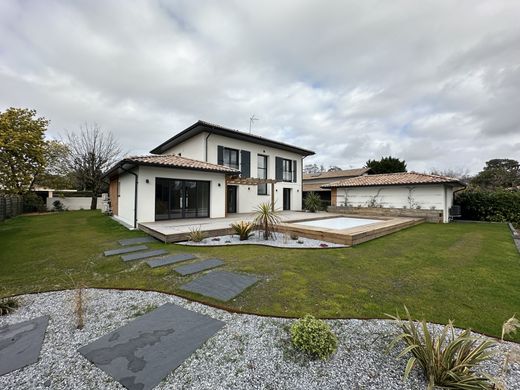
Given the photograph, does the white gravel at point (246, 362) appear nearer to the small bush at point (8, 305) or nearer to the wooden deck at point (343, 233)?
the small bush at point (8, 305)

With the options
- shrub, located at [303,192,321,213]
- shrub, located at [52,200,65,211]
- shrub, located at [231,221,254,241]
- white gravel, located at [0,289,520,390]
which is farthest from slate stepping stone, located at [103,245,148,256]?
shrub, located at [52,200,65,211]

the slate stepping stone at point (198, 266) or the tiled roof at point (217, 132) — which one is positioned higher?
the tiled roof at point (217, 132)

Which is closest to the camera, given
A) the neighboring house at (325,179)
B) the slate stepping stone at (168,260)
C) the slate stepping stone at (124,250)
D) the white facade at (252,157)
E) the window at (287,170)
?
the slate stepping stone at (168,260)

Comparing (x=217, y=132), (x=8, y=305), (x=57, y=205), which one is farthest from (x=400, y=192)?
(x=57, y=205)

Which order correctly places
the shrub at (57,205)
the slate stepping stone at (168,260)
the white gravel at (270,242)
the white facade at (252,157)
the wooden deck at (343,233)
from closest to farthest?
the slate stepping stone at (168,260), the white gravel at (270,242), the wooden deck at (343,233), the white facade at (252,157), the shrub at (57,205)

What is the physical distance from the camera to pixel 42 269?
5.11 m

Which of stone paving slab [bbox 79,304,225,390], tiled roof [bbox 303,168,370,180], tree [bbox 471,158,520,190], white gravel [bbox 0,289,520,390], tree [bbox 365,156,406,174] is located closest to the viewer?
white gravel [bbox 0,289,520,390]

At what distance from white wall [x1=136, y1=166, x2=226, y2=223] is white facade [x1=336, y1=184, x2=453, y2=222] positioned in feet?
38.0

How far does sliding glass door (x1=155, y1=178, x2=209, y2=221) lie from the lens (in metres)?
11.4

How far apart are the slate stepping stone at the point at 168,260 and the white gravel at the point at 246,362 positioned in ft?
7.30

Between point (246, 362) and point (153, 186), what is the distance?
33.9 feet

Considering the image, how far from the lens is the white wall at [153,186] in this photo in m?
10.7

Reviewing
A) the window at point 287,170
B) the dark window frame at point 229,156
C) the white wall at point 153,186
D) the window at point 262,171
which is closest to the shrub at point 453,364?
the white wall at point 153,186

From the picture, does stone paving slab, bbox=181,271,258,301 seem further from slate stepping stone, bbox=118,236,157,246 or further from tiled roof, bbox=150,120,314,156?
tiled roof, bbox=150,120,314,156
